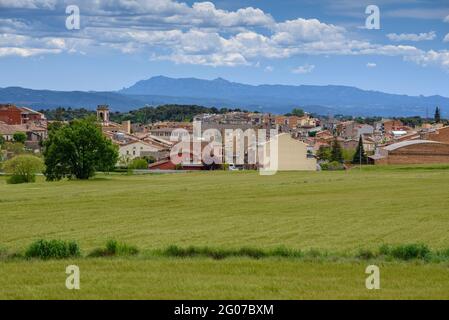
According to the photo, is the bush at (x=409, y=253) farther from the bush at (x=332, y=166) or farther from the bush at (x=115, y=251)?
the bush at (x=332, y=166)

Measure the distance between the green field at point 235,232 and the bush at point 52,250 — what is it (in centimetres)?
67

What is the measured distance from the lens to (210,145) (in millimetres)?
117812

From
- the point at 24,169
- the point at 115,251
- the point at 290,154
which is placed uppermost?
the point at 115,251

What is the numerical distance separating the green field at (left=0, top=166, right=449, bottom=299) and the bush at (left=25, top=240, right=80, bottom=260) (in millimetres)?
673

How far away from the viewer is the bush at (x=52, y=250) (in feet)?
62.0

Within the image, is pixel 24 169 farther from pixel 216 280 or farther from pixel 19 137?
pixel 19 137

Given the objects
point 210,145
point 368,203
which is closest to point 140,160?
point 210,145

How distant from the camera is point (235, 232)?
28109 mm

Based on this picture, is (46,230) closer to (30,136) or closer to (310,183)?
(310,183)

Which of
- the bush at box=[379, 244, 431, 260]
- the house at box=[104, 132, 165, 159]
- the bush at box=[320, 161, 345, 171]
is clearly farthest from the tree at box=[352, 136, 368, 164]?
the bush at box=[379, 244, 431, 260]

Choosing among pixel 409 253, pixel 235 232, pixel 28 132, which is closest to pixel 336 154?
pixel 28 132

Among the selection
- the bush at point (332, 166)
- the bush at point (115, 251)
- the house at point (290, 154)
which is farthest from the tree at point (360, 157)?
the bush at point (115, 251)

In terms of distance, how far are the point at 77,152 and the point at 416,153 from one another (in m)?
43.1
